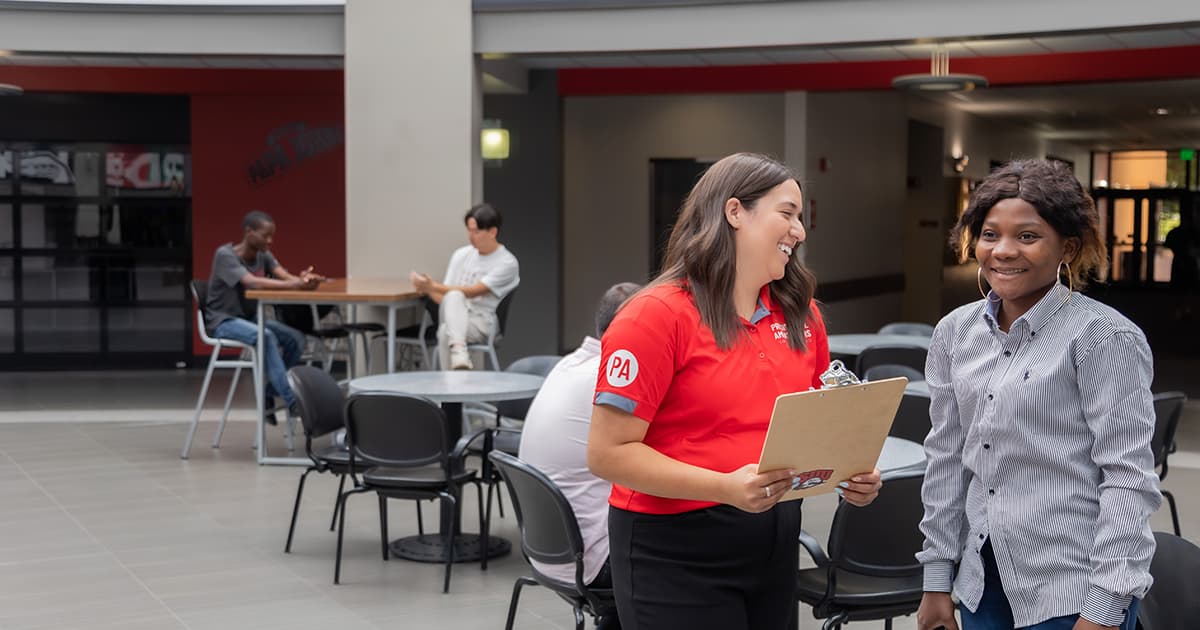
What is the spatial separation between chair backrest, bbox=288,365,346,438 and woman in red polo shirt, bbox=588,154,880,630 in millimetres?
3830

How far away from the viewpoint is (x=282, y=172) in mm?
13688

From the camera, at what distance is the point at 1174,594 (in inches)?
100

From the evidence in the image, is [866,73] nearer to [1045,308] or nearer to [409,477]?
[409,477]

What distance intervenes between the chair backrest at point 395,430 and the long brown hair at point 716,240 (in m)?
3.02

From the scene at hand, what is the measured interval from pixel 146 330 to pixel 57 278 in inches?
40.6

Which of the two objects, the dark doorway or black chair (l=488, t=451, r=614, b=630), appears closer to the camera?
black chair (l=488, t=451, r=614, b=630)

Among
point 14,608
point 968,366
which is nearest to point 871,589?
point 968,366

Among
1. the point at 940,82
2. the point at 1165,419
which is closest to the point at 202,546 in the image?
the point at 1165,419

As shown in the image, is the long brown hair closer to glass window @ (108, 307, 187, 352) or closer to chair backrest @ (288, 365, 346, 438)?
chair backrest @ (288, 365, 346, 438)

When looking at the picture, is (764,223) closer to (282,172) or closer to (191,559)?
(191,559)

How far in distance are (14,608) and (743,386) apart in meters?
3.92

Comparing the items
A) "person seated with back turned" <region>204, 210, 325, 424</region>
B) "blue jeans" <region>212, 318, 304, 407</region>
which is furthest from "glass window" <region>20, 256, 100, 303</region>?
"blue jeans" <region>212, 318, 304, 407</region>

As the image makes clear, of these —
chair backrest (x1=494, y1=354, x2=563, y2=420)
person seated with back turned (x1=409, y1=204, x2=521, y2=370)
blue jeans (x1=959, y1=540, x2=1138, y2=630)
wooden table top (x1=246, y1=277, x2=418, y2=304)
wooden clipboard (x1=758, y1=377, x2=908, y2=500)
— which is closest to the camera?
wooden clipboard (x1=758, y1=377, x2=908, y2=500)

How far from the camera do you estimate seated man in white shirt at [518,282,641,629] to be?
3773 millimetres
